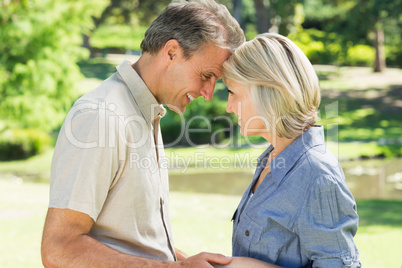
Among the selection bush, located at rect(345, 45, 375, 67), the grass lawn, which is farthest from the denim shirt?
bush, located at rect(345, 45, 375, 67)

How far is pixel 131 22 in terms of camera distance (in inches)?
1640

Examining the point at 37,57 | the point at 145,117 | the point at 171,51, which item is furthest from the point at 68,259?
the point at 37,57

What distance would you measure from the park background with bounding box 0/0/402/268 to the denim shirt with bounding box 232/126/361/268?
398 cm

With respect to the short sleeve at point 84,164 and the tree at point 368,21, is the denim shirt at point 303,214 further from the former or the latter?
the tree at point 368,21

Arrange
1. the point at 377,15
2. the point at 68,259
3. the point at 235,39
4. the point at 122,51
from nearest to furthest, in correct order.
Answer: the point at 68,259 → the point at 235,39 → the point at 377,15 → the point at 122,51

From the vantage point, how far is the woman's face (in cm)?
220

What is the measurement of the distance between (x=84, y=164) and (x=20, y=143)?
51.1 feet

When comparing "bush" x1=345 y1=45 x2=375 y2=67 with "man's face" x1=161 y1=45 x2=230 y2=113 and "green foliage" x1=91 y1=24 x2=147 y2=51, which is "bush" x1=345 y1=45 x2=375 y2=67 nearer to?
"green foliage" x1=91 y1=24 x2=147 y2=51

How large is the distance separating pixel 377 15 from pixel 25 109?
1546 centimetres

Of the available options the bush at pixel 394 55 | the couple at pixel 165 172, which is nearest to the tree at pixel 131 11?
the bush at pixel 394 55

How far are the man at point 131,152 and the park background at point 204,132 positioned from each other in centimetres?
398

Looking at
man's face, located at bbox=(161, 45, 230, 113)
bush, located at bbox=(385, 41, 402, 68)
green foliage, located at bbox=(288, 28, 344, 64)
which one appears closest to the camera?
man's face, located at bbox=(161, 45, 230, 113)

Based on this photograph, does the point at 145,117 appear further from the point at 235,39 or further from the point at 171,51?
the point at 235,39

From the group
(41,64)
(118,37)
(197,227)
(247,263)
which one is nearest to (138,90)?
(247,263)
